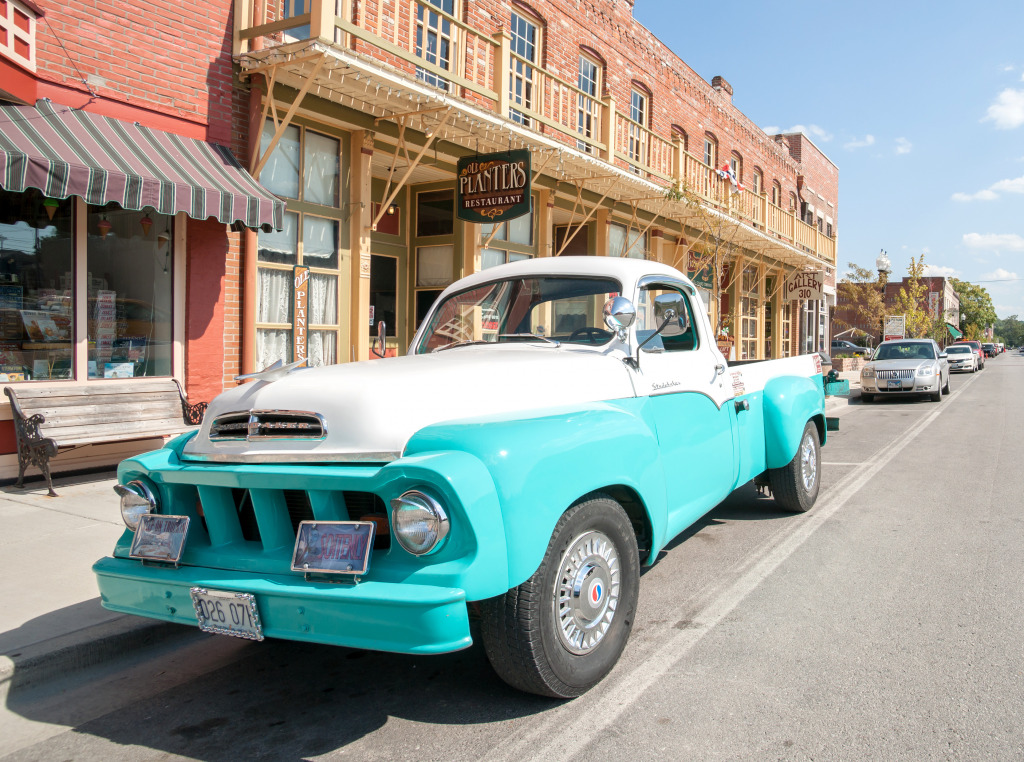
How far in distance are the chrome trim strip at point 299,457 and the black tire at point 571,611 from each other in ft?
2.21

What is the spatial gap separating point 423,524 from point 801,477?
461 centimetres

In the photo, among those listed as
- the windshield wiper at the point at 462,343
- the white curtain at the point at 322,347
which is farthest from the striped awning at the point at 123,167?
the windshield wiper at the point at 462,343

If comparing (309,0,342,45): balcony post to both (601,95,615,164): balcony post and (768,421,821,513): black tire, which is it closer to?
(768,421,821,513): black tire

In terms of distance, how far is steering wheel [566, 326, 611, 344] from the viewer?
4227mm

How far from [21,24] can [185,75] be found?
168cm

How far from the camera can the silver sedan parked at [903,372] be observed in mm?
19234

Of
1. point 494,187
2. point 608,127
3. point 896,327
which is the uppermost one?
point 608,127

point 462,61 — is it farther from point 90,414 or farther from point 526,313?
point 526,313

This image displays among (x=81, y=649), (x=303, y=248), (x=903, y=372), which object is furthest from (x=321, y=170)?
(x=903, y=372)

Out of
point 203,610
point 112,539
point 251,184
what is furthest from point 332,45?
point 203,610

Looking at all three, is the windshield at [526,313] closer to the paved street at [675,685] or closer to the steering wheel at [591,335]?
the steering wheel at [591,335]

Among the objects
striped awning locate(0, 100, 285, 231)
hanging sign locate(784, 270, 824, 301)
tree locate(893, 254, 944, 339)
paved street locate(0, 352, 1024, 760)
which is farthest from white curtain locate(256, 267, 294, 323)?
tree locate(893, 254, 944, 339)

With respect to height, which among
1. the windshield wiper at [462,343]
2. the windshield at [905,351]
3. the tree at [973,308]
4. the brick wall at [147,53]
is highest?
the tree at [973,308]

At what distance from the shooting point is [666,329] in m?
4.57
